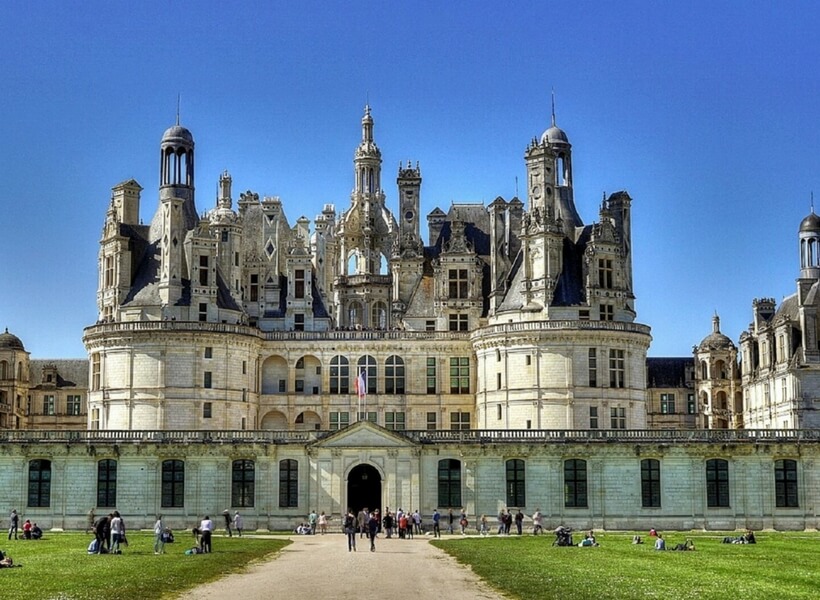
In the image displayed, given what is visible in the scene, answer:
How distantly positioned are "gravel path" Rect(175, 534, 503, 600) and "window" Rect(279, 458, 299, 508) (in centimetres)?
1812

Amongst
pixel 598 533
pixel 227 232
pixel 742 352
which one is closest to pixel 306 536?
pixel 598 533

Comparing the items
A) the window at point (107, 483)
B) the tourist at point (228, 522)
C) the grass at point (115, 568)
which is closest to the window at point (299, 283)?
the window at point (107, 483)

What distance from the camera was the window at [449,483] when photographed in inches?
2832

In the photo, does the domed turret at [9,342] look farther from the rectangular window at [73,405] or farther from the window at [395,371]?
the window at [395,371]

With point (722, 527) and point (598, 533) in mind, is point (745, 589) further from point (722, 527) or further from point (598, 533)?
point (722, 527)

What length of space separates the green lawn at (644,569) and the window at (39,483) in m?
24.9

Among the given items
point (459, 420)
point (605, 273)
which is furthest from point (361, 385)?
point (605, 273)

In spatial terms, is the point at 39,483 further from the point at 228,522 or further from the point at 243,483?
the point at 228,522

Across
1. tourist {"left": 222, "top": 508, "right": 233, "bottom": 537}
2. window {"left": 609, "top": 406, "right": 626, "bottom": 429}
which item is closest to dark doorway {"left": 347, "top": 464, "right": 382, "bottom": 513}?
tourist {"left": 222, "top": 508, "right": 233, "bottom": 537}

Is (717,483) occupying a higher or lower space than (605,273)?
lower

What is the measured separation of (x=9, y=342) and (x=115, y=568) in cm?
6915

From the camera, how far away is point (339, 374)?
85062 millimetres

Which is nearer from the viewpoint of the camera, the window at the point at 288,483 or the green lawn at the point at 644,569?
the green lawn at the point at 644,569

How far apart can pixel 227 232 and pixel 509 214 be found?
18297 millimetres
